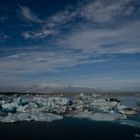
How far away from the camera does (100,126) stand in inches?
554

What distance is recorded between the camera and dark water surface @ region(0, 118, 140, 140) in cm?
1137

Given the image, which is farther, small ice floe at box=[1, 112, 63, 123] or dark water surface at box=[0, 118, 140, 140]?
small ice floe at box=[1, 112, 63, 123]

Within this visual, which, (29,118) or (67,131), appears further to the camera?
(29,118)

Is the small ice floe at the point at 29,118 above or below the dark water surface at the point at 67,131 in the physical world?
above

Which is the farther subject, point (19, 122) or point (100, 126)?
point (19, 122)

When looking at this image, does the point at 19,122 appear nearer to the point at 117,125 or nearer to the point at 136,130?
the point at 117,125

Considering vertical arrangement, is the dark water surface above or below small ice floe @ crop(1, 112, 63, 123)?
below

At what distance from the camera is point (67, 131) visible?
500 inches

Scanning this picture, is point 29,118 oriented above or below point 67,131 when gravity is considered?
above

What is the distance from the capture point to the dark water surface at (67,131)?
11.4 metres

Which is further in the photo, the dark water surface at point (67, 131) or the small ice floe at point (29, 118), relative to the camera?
the small ice floe at point (29, 118)

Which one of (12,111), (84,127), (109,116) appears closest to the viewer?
(84,127)

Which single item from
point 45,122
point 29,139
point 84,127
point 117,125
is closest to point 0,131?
point 29,139

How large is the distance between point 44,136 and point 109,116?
6371mm
